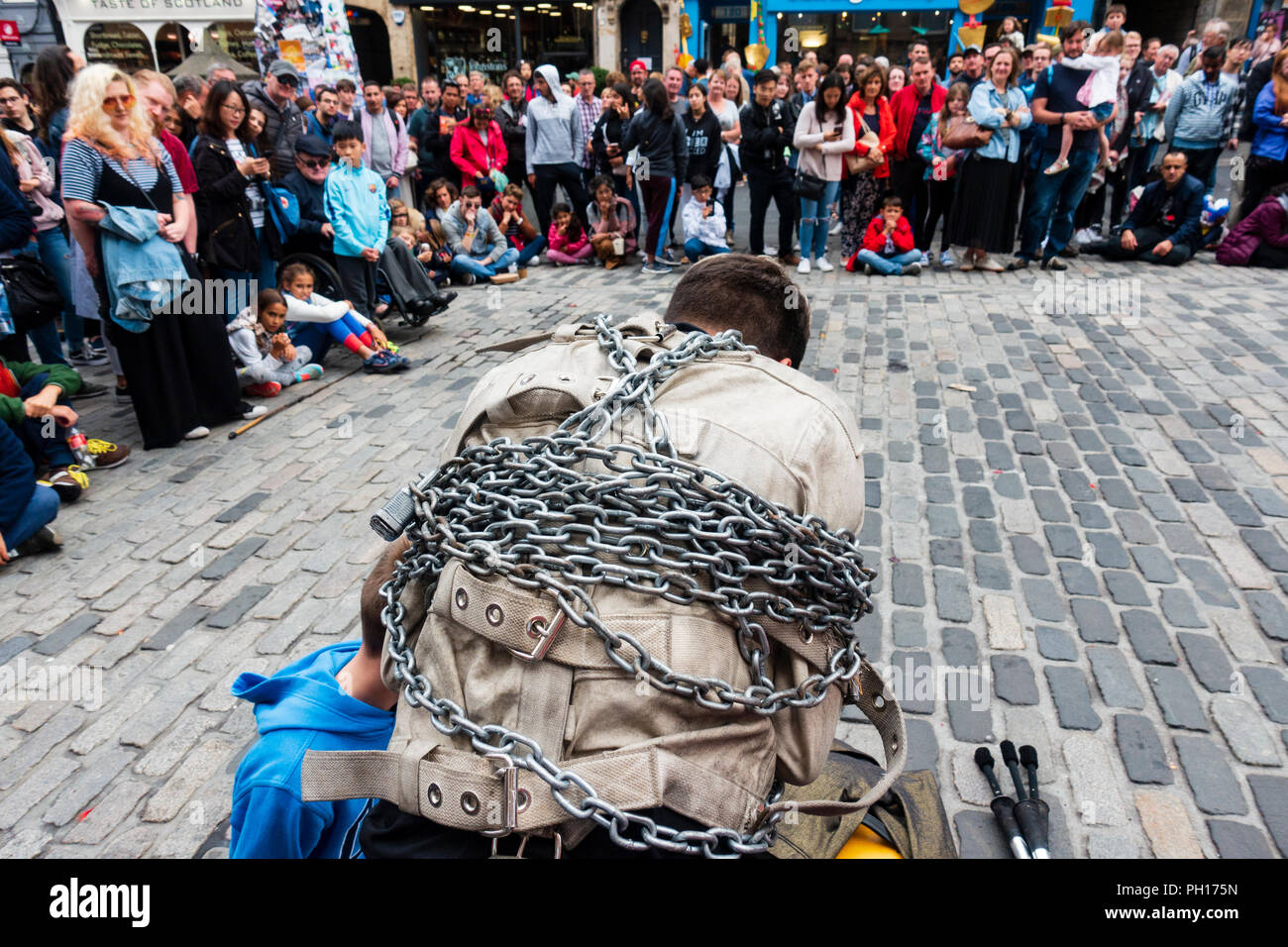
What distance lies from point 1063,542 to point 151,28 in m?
21.2

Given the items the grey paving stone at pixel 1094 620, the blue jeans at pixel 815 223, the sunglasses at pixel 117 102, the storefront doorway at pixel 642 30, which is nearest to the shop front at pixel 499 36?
the storefront doorway at pixel 642 30

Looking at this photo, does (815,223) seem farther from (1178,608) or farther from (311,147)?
(1178,608)

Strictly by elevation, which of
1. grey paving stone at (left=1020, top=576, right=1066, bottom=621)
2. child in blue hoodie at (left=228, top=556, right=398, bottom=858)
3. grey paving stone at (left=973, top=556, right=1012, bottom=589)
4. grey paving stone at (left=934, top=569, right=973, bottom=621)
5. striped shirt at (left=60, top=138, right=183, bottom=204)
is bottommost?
grey paving stone at (left=934, top=569, right=973, bottom=621)

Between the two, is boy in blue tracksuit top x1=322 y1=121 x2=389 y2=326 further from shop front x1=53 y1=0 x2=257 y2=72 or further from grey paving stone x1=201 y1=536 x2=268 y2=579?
shop front x1=53 y1=0 x2=257 y2=72

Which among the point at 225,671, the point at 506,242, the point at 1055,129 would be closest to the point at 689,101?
the point at 506,242

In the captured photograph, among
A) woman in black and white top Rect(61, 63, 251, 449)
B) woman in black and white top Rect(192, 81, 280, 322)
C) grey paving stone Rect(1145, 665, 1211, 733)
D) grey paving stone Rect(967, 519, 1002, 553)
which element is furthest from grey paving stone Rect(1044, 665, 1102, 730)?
woman in black and white top Rect(192, 81, 280, 322)

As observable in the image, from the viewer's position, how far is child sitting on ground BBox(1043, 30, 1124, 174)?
29.7 feet

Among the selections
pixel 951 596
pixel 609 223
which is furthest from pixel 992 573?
pixel 609 223

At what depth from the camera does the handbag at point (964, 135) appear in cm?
950

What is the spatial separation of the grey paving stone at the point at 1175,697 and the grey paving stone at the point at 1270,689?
9.2 inches

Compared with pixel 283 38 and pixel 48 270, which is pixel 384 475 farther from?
pixel 283 38

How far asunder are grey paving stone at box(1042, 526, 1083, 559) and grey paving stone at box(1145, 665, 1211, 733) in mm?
893

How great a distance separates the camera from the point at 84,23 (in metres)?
19.0

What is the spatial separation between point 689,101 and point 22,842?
10.4 m
